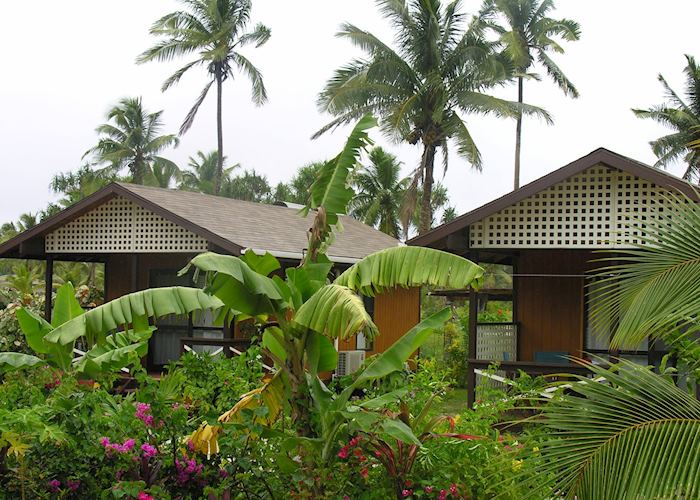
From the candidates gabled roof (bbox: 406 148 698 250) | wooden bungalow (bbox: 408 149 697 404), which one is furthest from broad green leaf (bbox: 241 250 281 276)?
gabled roof (bbox: 406 148 698 250)

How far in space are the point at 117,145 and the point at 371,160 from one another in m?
20.8

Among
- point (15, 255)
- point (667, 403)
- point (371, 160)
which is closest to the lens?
point (667, 403)

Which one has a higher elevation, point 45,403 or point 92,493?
point 45,403

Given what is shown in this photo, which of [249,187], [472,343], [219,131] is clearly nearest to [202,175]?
[249,187]

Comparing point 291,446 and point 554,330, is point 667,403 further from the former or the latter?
point 554,330

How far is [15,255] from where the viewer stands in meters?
18.5

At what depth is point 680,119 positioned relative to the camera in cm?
4509

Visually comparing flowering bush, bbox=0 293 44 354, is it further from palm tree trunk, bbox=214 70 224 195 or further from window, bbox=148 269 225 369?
palm tree trunk, bbox=214 70 224 195

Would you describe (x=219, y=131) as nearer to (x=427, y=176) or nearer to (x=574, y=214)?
(x=427, y=176)

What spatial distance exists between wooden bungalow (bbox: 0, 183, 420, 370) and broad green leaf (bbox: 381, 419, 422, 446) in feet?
29.9

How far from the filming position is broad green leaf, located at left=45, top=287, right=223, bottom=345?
25.6 feet

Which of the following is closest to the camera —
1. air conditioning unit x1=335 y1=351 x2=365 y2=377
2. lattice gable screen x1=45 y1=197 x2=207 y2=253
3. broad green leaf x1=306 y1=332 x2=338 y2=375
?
broad green leaf x1=306 y1=332 x2=338 y2=375

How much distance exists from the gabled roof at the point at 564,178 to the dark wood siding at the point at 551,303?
2998 mm

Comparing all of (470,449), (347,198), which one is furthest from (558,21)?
(470,449)
